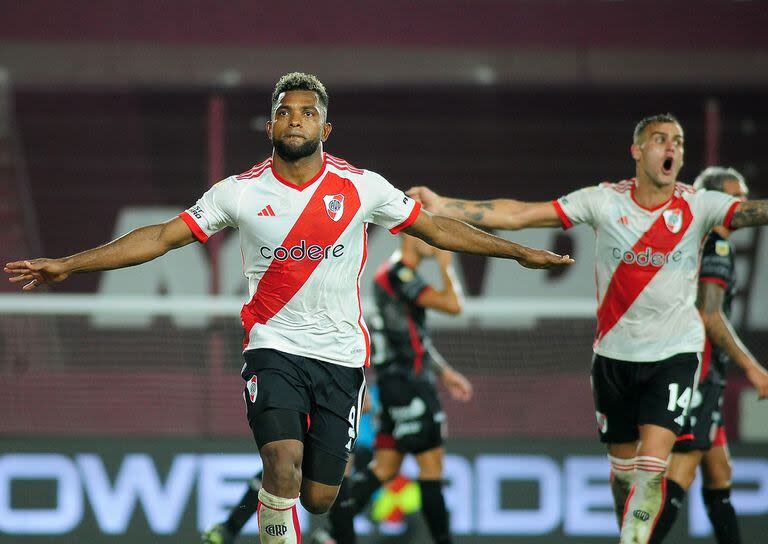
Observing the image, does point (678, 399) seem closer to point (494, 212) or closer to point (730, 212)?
point (730, 212)

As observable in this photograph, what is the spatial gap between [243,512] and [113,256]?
2.36m

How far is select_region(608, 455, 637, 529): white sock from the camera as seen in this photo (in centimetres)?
607

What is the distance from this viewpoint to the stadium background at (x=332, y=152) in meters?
8.02

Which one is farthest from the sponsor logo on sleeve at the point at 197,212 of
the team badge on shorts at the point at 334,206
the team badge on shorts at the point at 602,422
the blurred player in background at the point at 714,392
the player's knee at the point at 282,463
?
the blurred player in background at the point at 714,392

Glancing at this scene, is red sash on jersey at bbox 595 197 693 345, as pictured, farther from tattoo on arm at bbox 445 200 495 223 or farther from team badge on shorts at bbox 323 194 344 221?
team badge on shorts at bbox 323 194 344 221

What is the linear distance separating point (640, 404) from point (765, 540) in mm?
2786

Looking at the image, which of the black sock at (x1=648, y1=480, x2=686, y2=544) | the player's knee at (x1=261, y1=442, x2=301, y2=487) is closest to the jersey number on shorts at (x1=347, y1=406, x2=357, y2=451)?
the player's knee at (x1=261, y1=442, x2=301, y2=487)

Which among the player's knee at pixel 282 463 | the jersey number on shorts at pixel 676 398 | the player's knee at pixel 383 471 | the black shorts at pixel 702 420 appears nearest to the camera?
the player's knee at pixel 282 463

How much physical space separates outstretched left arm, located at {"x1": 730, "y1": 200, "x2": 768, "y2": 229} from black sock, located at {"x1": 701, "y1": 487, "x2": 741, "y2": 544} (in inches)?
71.4

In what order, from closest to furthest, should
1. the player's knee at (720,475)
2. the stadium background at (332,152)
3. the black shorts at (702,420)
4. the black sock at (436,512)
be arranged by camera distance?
the black shorts at (702,420) → the player's knee at (720,475) → the black sock at (436,512) → the stadium background at (332,152)

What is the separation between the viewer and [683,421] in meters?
5.76

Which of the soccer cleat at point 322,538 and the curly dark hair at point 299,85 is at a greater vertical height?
the curly dark hair at point 299,85

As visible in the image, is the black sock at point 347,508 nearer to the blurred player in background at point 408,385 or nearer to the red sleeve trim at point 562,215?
the blurred player in background at point 408,385

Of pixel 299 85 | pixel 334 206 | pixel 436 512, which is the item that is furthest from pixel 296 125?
pixel 436 512
